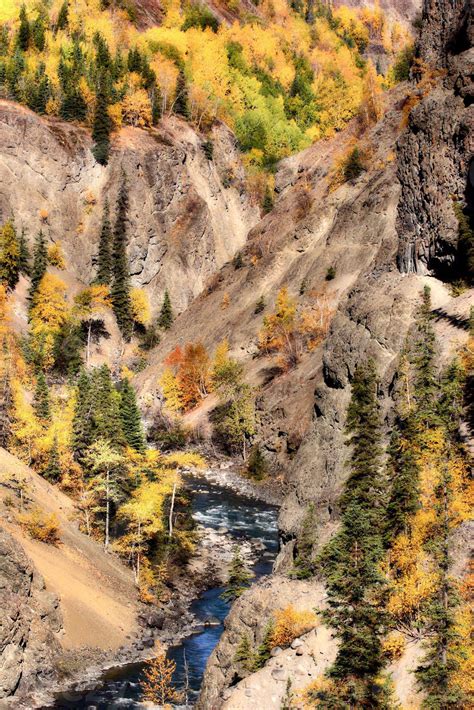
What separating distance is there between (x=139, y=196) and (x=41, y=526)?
97358 mm

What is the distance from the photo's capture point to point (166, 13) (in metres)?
195

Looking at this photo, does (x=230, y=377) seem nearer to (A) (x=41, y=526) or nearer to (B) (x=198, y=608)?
(B) (x=198, y=608)

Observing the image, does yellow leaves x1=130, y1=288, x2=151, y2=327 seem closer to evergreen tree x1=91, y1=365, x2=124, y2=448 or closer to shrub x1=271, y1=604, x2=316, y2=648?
evergreen tree x1=91, y1=365, x2=124, y2=448

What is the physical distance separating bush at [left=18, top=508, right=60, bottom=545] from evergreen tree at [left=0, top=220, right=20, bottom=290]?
231 feet

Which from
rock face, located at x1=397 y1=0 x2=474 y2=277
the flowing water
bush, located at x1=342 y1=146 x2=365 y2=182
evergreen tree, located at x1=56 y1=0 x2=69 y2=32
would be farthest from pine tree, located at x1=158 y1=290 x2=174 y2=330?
evergreen tree, located at x1=56 y1=0 x2=69 y2=32

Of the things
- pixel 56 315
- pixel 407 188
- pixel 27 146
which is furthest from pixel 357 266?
pixel 27 146

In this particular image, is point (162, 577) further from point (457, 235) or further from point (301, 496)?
point (457, 235)

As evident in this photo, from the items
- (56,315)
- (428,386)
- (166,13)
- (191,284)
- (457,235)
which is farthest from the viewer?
(166,13)

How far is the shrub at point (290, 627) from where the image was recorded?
28.9 m

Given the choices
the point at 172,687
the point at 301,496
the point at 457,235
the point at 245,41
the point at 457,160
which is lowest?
the point at 172,687

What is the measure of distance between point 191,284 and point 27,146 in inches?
1458

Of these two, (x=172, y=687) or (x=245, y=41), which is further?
(x=245, y=41)

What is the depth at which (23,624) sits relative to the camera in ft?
125

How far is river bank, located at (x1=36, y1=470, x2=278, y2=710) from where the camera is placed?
37.6m
